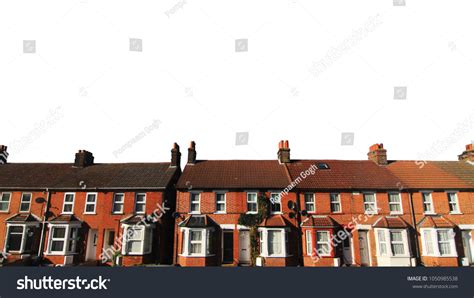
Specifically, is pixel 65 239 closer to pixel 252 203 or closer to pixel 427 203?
pixel 252 203

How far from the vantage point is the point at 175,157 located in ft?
78.3

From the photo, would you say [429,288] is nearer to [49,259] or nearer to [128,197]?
[128,197]

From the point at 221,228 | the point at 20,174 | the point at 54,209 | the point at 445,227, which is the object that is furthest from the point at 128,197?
the point at 445,227

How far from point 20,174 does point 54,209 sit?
5246 mm

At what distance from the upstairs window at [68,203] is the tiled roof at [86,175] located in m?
0.69

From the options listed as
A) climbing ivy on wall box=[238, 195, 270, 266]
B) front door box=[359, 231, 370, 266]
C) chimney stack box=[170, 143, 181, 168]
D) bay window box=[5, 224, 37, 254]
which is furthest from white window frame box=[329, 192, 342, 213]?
bay window box=[5, 224, 37, 254]

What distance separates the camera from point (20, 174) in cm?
2261

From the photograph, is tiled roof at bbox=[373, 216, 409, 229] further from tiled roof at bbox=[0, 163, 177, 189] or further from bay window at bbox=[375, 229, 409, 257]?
tiled roof at bbox=[0, 163, 177, 189]

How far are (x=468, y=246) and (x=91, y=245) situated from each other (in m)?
26.5

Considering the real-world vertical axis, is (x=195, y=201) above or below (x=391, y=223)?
above

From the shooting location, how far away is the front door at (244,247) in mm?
19216

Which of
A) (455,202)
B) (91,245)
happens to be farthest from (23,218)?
(455,202)

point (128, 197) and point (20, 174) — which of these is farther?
point (20, 174)

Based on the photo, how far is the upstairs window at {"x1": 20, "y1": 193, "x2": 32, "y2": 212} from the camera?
20.6 metres
